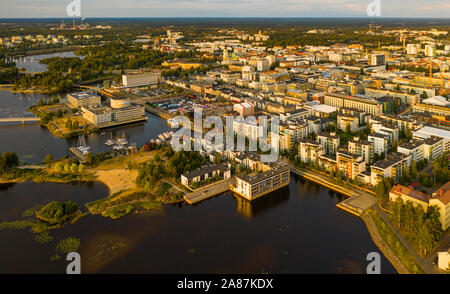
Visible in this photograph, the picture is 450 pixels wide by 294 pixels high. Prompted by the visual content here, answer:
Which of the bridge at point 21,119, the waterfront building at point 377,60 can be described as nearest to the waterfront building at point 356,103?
the waterfront building at point 377,60

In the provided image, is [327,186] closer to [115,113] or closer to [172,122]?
[172,122]

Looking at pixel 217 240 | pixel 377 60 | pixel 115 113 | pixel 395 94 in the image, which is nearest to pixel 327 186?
pixel 217 240

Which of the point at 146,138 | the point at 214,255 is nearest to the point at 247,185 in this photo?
the point at 214,255

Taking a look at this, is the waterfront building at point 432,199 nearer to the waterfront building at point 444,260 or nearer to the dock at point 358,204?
the dock at point 358,204

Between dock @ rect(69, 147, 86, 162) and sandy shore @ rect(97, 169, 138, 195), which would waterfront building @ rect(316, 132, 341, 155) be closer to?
sandy shore @ rect(97, 169, 138, 195)
